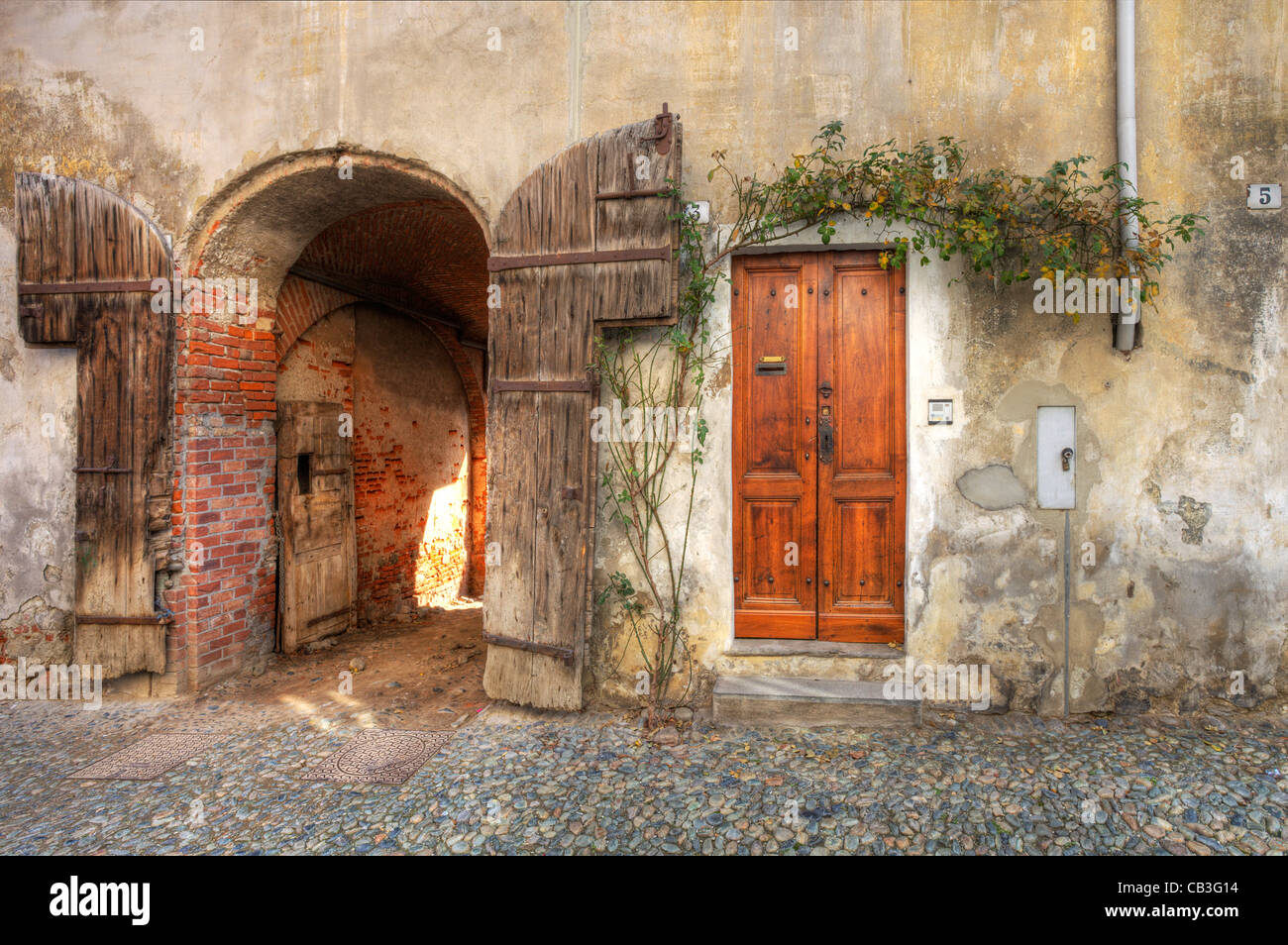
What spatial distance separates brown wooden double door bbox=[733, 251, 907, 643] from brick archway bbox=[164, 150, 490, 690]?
6.29ft

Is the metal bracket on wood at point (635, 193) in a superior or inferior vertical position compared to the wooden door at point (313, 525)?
superior

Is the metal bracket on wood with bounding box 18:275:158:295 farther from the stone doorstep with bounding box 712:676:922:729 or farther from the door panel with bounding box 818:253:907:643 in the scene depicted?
the stone doorstep with bounding box 712:676:922:729

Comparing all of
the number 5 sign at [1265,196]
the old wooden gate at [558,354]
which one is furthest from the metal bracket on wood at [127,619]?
the number 5 sign at [1265,196]

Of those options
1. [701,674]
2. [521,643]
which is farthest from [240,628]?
[701,674]

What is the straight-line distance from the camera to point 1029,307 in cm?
375

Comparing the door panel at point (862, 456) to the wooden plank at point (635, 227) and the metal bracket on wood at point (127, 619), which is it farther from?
the metal bracket on wood at point (127, 619)

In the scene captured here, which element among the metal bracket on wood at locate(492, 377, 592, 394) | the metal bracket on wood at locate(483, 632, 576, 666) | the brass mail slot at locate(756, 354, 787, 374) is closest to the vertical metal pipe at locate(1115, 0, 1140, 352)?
the brass mail slot at locate(756, 354, 787, 374)

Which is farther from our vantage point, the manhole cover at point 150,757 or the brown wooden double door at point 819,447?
the brown wooden double door at point 819,447

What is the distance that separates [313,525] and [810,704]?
4.20 meters

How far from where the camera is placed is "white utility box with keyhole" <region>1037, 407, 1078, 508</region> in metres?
3.74

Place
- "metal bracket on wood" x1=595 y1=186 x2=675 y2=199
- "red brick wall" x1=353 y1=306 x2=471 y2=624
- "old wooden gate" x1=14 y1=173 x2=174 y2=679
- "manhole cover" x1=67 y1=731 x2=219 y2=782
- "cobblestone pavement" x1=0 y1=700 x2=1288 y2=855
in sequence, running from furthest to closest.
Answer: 1. "red brick wall" x1=353 y1=306 x2=471 y2=624
2. "old wooden gate" x1=14 y1=173 x2=174 y2=679
3. "metal bracket on wood" x1=595 y1=186 x2=675 y2=199
4. "manhole cover" x1=67 y1=731 x2=219 y2=782
5. "cobblestone pavement" x1=0 y1=700 x2=1288 y2=855

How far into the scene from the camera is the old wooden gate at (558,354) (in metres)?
3.79

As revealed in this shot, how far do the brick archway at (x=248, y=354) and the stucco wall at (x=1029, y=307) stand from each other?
1.03 meters

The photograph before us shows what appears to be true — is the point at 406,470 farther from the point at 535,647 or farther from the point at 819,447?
the point at 819,447
